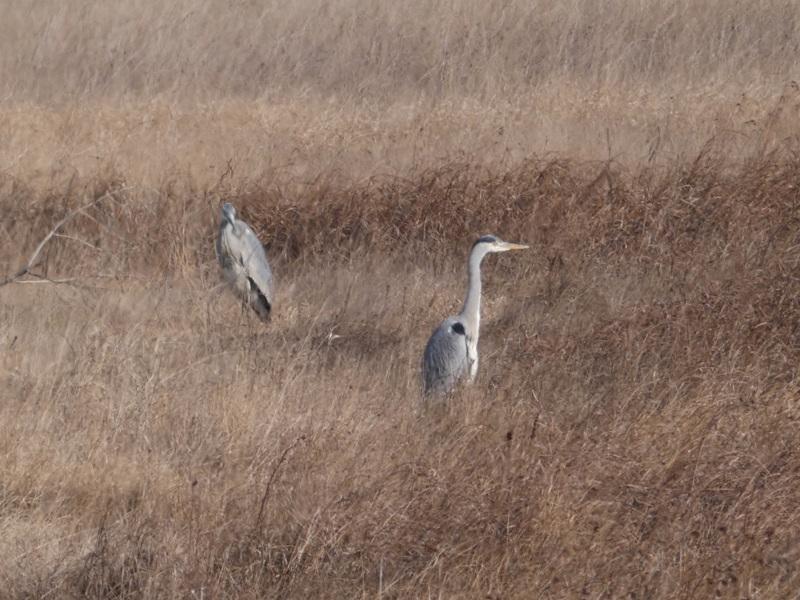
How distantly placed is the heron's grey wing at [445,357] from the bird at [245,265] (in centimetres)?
185

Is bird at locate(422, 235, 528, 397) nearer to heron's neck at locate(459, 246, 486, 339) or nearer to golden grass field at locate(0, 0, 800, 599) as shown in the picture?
heron's neck at locate(459, 246, 486, 339)

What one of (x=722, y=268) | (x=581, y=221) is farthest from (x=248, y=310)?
(x=722, y=268)

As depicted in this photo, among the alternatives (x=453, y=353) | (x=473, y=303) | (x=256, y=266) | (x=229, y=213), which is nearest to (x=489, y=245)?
(x=473, y=303)

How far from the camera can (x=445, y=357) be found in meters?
5.52

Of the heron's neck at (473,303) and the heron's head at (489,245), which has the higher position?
the heron's head at (489,245)

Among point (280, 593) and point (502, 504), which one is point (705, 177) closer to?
point (502, 504)

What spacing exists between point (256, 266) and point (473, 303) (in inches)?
74.0

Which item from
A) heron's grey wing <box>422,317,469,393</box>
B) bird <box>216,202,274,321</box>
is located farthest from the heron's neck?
bird <box>216,202,274,321</box>

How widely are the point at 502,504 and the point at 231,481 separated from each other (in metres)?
0.93

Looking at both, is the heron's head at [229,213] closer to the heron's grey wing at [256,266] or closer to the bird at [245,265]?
the bird at [245,265]

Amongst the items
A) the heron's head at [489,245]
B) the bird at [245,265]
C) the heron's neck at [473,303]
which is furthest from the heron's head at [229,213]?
the heron's neck at [473,303]

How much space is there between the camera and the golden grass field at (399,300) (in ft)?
12.6

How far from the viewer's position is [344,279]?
7.61 metres

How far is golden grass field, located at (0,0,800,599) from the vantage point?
3.85 m
